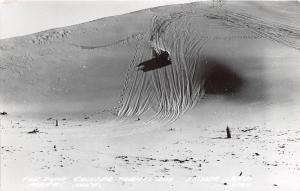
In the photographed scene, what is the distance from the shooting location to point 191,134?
19453 millimetres

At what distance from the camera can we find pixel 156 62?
84.5ft

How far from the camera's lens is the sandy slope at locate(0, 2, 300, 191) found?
48.6 ft

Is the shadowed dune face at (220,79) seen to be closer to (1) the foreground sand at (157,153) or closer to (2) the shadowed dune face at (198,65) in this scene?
(2) the shadowed dune face at (198,65)

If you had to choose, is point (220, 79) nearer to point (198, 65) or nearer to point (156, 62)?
point (198, 65)

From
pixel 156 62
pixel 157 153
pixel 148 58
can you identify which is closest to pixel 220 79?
pixel 156 62

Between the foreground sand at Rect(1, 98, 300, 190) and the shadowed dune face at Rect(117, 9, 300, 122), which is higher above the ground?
the shadowed dune face at Rect(117, 9, 300, 122)

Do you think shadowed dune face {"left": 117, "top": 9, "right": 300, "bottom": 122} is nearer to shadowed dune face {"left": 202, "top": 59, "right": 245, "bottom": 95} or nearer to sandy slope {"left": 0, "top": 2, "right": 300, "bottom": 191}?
shadowed dune face {"left": 202, "top": 59, "right": 245, "bottom": 95}

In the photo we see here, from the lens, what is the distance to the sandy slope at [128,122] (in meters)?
14.8

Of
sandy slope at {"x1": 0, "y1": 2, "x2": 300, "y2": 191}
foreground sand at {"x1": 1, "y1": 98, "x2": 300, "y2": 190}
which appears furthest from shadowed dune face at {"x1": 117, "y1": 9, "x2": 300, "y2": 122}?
foreground sand at {"x1": 1, "y1": 98, "x2": 300, "y2": 190}

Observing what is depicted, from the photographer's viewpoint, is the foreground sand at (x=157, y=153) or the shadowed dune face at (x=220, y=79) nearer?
the foreground sand at (x=157, y=153)

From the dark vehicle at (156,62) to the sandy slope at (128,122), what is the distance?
93cm

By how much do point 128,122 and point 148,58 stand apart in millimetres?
5691

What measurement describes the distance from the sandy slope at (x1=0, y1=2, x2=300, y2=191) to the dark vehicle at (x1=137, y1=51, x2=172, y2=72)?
932 mm

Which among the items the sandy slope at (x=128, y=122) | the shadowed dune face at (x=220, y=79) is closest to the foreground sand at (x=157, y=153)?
the sandy slope at (x=128, y=122)
